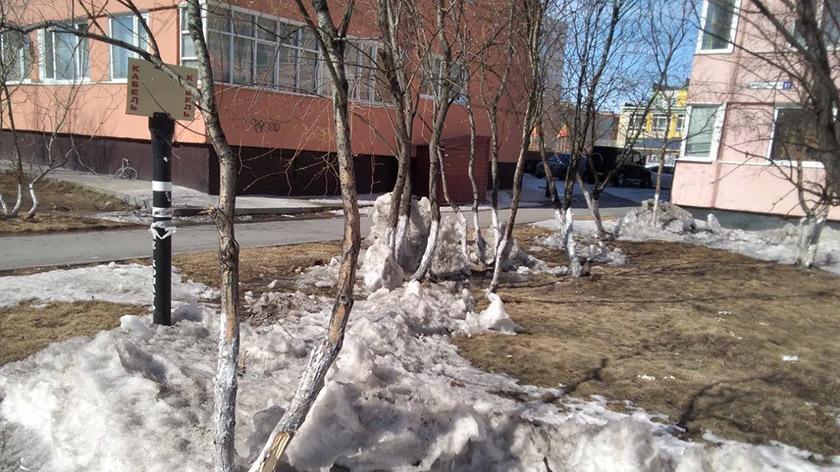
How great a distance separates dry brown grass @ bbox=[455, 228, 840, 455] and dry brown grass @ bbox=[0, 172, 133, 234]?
6.70 meters

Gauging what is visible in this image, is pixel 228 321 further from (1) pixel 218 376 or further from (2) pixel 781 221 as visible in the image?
(2) pixel 781 221

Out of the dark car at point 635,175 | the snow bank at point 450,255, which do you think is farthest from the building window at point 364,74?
the dark car at point 635,175

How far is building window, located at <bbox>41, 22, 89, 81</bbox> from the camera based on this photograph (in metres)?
2.92

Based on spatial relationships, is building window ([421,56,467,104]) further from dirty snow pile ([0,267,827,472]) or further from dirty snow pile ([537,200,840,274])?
dirty snow pile ([537,200,840,274])

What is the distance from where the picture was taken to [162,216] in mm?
4152

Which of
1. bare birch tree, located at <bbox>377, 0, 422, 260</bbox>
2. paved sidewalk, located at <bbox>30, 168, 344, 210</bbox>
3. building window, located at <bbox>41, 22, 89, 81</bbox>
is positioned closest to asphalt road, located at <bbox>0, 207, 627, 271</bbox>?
paved sidewalk, located at <bbox>30, 168, 344, 210</bbox>

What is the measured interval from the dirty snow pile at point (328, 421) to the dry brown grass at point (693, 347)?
0.38 m

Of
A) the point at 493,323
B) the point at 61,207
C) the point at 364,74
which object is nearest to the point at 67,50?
the point at 61,207

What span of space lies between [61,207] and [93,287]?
673 centimetres

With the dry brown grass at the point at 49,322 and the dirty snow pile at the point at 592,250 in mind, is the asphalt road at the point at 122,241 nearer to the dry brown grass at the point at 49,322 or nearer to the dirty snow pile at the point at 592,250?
the dry brown grass at the point at 49,322

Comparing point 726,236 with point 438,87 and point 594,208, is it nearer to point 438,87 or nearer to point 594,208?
point 594,208

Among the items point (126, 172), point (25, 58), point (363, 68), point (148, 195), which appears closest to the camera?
point (363, 68)

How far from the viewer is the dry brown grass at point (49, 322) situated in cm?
385

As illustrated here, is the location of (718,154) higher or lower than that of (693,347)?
higher
